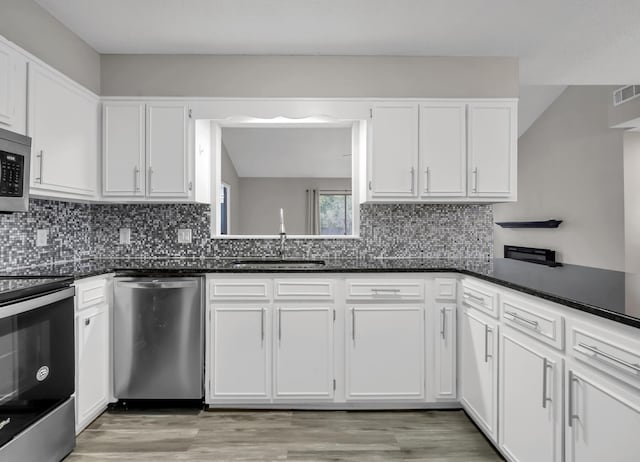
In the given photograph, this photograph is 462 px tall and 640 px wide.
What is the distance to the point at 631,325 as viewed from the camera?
1142mm

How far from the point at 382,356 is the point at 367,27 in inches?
82.5

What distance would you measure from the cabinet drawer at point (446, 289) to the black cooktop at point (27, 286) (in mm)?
2076

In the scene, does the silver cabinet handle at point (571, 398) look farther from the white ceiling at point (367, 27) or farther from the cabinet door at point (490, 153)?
the white ceiling at point (367, 27)

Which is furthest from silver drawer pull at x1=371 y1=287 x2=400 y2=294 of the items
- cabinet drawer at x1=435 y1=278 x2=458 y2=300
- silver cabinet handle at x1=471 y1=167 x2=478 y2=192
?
silver cabinet handle at x1=471 y1=167 x2=478 y2=192

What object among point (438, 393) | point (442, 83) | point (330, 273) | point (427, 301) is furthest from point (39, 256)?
point (442, 83)

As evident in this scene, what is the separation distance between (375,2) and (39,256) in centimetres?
259

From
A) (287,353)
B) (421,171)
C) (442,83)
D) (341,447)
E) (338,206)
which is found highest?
(442,83)

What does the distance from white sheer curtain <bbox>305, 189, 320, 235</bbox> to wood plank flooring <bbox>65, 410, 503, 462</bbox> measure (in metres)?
1.35

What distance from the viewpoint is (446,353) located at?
100 inches

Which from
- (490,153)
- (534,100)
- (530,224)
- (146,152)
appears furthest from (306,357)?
(534,100)

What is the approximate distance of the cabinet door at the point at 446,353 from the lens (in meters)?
2.54

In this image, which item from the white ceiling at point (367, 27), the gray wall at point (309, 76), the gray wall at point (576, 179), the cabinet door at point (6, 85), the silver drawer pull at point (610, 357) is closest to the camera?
the silver drawer pull at point (610, 357)

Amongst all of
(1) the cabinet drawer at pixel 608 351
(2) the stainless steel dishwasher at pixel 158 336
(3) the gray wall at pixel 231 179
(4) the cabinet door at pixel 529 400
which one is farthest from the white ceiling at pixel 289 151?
(1) the cabinet drawer at pixel 608 351

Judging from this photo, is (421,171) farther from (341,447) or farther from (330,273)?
(341,447)
